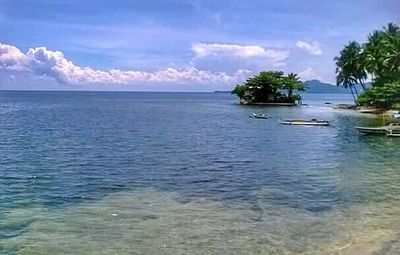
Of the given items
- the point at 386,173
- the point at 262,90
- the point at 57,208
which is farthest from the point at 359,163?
the point at 262,90

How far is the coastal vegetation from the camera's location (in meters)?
104

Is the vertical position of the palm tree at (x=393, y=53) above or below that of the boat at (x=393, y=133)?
above

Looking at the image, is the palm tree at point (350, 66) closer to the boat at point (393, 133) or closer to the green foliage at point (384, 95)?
the green foliage at point (384, 95)

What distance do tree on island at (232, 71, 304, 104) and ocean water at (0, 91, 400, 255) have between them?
100488 mm

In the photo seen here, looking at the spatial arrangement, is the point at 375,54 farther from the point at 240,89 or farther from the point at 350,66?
the point at 240,89

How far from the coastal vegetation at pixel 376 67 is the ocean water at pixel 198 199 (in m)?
58.3

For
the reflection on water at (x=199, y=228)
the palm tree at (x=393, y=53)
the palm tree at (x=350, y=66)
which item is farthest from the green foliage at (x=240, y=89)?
the reflection on water at (x=199, y=228)

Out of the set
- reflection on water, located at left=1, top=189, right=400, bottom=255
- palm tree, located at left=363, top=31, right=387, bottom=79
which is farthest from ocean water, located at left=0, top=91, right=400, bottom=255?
palm tree, located at left=363, top=31, right=387, bottom=79

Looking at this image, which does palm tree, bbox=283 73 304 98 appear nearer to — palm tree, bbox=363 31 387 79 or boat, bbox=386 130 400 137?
palm tree, bbox=363 31 387 79

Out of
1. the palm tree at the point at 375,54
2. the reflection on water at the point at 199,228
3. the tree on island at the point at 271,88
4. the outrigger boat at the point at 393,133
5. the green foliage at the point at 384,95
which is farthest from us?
the tree on island at the point at 271,88

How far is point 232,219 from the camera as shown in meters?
21.9

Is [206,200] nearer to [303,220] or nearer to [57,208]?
[303,220]

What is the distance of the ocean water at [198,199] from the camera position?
720 inches

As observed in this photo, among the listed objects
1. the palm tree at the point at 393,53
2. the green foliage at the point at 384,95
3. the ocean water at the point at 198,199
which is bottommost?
the ocean water at the point at 198,199
